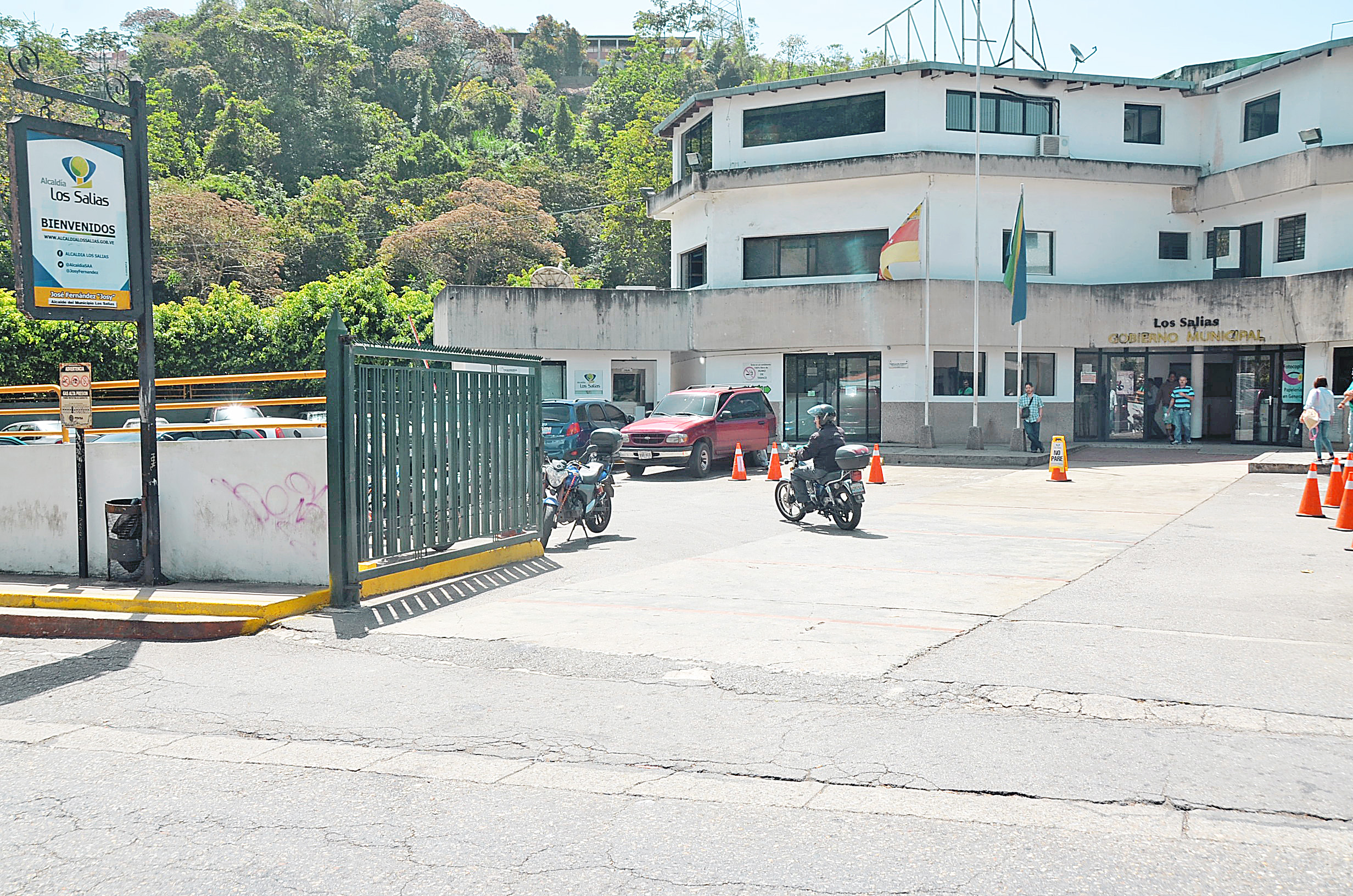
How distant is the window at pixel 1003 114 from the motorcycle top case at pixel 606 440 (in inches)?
829

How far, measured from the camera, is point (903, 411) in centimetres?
3197

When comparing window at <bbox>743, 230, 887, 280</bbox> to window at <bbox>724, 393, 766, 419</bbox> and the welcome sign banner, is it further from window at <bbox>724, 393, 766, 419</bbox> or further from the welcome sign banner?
the welcome sign banner

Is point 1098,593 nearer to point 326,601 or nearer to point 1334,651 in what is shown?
point 1334,651

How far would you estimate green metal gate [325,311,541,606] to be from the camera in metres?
9.40

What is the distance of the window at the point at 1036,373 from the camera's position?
32375 mm

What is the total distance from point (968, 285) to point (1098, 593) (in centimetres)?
2219

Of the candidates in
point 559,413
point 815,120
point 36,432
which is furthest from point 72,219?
point 815,120

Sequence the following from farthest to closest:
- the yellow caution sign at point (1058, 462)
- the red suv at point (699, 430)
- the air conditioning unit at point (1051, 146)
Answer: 1. the air conditioning unit at point (1051, 146)
2. the red suv at point (699, 430)
3. the yellow caution sign at point (1058, 462)

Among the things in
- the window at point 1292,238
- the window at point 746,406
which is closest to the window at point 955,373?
the window at point 746,406

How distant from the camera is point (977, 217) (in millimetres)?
29656

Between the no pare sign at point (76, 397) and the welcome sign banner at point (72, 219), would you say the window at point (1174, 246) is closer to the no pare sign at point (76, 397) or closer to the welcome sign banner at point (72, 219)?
the welcome sign banner at point (72, 219)

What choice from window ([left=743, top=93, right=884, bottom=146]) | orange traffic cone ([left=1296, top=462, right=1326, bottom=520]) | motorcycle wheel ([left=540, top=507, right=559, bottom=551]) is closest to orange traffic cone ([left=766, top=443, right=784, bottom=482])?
orange traffic cone ([left=1296, top=462, right=1326, bottom=520])

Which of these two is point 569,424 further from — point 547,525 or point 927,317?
point 927,317

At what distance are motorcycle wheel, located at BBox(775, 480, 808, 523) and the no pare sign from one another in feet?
29.2
